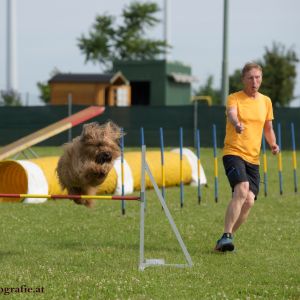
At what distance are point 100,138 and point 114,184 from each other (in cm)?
550

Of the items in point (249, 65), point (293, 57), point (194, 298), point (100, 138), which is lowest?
point (194, 298)

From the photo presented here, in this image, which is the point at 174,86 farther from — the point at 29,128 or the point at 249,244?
the point at 249,244

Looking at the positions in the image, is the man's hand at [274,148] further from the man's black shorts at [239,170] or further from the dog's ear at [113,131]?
the dog's ear at [113,131]

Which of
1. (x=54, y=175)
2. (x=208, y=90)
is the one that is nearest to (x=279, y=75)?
(x=208, y=90)

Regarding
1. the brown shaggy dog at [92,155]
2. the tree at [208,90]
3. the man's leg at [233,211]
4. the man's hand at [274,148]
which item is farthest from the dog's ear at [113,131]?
the tree at [208,90]

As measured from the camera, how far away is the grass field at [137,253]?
19.1ft

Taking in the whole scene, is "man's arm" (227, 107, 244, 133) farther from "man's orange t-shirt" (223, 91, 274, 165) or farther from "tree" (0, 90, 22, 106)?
"tree" (0, 90, 22, 106)

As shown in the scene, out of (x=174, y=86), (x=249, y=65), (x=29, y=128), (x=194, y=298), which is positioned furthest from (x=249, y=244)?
(x=174, y=86)

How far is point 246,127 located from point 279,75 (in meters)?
32.9

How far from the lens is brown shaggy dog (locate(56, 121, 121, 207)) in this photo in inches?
262

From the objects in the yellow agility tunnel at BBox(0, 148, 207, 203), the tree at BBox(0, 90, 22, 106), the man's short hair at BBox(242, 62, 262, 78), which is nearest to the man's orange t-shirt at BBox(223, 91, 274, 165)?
the man's short hair at BBox(242, 62, 262, 78)

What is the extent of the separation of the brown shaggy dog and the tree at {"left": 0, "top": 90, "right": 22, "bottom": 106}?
23.5 m

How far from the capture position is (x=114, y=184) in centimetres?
1215

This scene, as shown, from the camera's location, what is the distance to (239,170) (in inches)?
284
